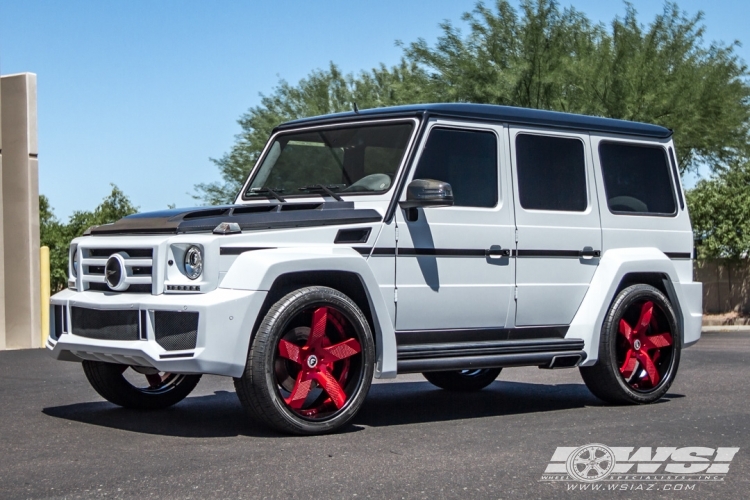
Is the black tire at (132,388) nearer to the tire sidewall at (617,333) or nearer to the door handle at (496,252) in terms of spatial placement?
the door handle at (496,252)

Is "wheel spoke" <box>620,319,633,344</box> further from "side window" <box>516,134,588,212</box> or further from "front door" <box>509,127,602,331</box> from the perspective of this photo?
"side window" <box>516,134,588,212</box>

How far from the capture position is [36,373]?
1089 cm

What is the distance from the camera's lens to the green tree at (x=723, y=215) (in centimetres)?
2741

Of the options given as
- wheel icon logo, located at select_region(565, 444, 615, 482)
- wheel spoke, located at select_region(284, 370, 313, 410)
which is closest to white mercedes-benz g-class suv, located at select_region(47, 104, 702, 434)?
wheel spoke, located at select_region(284, 370, 313, 410)

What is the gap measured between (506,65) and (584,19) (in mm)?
2398

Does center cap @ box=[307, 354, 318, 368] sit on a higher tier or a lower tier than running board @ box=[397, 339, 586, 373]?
higher

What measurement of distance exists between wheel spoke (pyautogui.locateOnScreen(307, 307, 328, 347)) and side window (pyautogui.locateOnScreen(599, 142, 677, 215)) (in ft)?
9.87

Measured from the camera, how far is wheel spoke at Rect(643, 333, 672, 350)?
29.6 feet

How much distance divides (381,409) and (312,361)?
1.72 metres

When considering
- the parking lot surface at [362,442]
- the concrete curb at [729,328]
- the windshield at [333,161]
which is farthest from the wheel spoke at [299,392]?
the concrete curb at [729,328]

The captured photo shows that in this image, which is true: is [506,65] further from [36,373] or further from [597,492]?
[597,492]

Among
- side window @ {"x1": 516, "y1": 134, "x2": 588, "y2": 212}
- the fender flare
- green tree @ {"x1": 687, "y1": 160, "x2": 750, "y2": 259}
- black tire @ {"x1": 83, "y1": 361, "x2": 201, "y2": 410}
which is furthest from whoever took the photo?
green tree @ {"x1": 687, "y1": 160, "x2": 750, "y2": 259}

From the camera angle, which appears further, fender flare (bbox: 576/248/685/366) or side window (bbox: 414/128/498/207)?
fender flare (bbox: 576/248/685/366)

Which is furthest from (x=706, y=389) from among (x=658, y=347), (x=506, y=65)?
(x=506, y=65)
